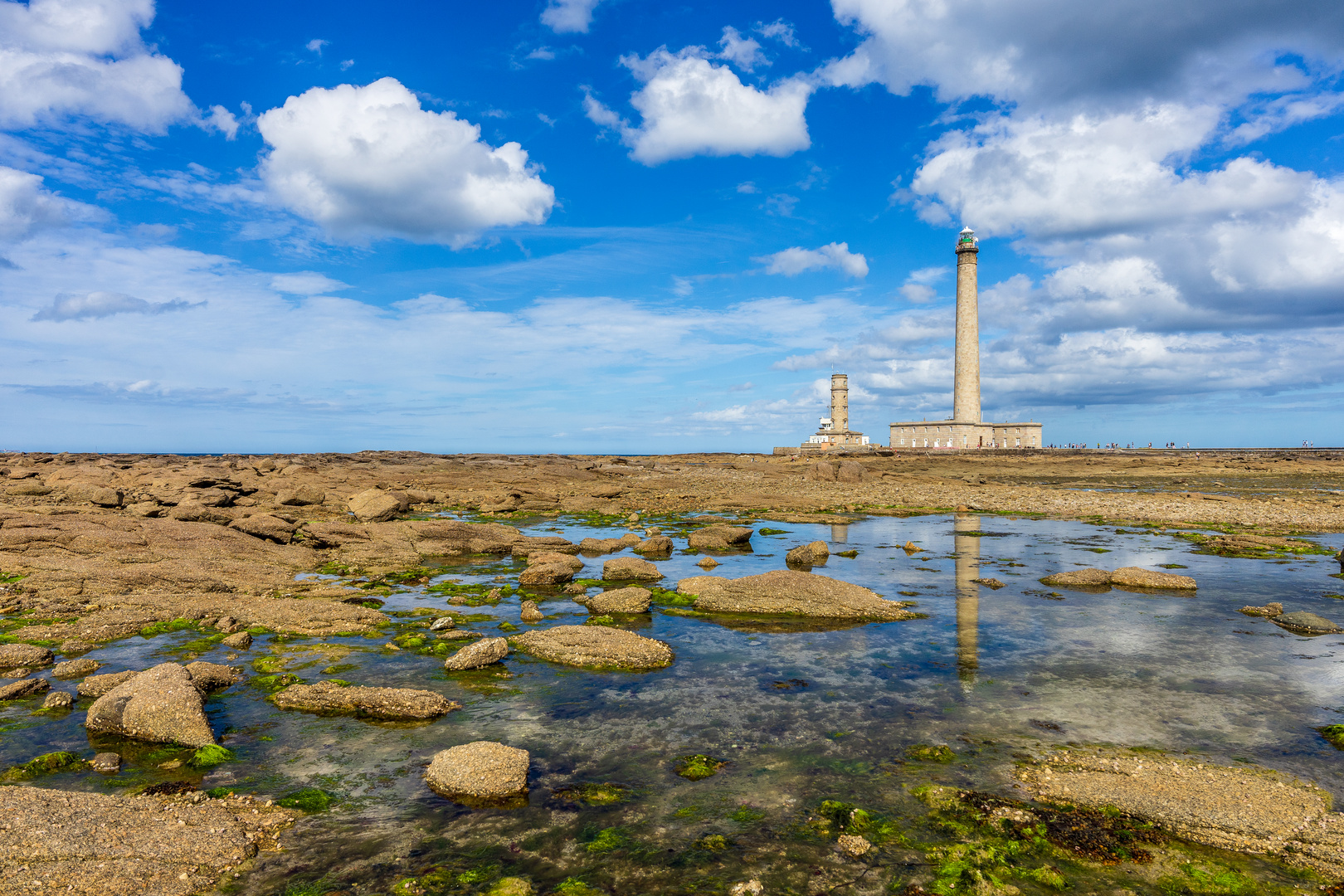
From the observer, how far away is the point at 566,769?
728 cm

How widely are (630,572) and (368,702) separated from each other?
873cm

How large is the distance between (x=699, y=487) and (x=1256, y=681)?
3649cm

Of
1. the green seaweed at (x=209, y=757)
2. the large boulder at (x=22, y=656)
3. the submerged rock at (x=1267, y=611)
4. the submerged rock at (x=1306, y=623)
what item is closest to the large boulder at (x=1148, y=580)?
the submerged rock at (x=1267, y=611)

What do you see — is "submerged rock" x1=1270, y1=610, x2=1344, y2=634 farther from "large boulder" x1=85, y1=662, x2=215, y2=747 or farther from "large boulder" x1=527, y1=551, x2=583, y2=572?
"large boulder" x1=85, y1=662, x2=215, y2=747

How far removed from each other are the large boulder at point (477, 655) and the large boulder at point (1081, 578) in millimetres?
13593

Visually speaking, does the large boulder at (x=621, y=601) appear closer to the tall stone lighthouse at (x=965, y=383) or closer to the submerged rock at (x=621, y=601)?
the submerged rock at (x=621, y=601)

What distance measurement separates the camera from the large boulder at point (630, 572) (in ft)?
55.3

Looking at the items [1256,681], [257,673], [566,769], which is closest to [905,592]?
[1256,681]

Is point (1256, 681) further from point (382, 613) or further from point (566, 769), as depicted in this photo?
point (382, 613)

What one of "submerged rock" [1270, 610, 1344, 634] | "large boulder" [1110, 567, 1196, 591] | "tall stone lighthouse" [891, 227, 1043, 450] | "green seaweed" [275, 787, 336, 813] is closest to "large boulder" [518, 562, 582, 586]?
"green seaweed" [275, 787, 336, 813]

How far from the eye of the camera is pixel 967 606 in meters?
14.3

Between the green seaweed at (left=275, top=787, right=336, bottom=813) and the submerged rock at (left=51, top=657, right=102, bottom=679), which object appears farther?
the submerged rock at (left=51, top=657, right=102, bottom=679)

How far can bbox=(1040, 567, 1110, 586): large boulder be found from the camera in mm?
16062

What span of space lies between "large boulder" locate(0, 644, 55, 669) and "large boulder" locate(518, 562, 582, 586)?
882cm
